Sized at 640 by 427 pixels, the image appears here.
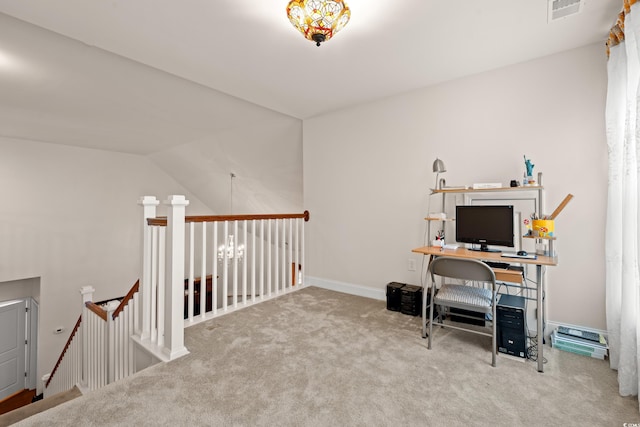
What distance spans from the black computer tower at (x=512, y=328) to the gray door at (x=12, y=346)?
7.92 meters

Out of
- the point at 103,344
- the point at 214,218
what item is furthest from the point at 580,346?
the point at 103,344

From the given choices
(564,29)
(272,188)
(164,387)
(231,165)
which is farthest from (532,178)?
(231,165)

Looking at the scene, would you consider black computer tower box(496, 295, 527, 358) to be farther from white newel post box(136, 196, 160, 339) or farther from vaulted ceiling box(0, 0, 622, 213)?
white newel post box(136, 196, 160, 339)

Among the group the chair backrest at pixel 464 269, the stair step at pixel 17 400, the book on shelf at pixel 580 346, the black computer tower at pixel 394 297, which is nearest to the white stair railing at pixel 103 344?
the black computer tower at pixel 394 297

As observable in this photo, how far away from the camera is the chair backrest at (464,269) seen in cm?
205

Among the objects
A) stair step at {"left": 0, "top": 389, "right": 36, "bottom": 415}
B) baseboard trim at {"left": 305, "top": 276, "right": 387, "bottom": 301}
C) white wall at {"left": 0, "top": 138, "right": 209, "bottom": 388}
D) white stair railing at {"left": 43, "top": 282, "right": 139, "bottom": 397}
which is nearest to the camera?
white stair railing at {"left": 43, "top": 282, "right": 139, "bottom": 397}

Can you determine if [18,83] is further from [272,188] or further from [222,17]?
[272,188]

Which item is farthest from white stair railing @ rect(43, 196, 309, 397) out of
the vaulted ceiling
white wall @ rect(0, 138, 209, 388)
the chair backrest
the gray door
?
the gray door

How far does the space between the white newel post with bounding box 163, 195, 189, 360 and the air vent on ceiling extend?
113 inches

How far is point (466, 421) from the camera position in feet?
5.07

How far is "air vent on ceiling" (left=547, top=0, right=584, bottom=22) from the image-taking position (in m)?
1.95

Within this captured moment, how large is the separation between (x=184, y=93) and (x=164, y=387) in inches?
123

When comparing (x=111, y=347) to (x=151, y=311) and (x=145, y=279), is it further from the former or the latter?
(x=145, y=279)

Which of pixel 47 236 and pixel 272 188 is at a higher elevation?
pixel 272 188
